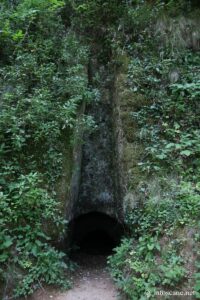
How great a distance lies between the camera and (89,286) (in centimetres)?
570

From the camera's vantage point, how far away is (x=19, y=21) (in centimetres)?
753

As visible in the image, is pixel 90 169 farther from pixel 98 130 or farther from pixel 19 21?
pixel 19 21

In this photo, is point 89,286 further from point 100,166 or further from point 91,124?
point 91,124

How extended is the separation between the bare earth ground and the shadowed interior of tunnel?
61cm

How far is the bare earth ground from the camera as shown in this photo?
4.91 m

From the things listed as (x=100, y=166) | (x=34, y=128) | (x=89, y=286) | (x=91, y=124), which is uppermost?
(x=91, y=124)

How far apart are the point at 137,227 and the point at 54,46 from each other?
469 cm

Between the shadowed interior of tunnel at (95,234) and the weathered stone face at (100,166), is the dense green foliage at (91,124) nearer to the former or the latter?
the weathered stone face at (100,166)

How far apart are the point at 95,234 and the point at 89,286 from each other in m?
2.93

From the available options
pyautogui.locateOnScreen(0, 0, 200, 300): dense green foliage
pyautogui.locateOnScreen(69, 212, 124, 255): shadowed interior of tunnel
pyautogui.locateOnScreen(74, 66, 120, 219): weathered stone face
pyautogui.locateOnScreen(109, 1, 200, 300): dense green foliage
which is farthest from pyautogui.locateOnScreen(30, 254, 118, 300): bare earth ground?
pyautogui.locateOnScreen(74, 66, 120, 219): weathered stone face

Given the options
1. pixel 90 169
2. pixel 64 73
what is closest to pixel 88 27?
pixel 64 73

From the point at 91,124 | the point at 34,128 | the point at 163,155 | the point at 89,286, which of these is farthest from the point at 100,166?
the point at 89,286

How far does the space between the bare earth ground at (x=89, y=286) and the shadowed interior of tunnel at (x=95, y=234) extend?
607 mm

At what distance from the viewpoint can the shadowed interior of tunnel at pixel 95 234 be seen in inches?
296
